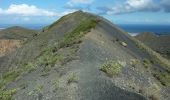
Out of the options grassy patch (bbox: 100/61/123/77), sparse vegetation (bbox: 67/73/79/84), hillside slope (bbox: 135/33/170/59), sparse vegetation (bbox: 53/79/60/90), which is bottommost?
hillside slope (bbox: 135/33/170/59)

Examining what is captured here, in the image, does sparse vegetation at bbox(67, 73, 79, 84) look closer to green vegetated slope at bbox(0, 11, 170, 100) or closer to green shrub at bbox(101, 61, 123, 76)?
green vegetated slope at bbox(0, 11, 170, 100)

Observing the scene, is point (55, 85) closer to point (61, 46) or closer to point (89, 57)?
point (89, 57)

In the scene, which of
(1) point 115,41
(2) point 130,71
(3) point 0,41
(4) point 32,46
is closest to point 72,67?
(2) point 130,71

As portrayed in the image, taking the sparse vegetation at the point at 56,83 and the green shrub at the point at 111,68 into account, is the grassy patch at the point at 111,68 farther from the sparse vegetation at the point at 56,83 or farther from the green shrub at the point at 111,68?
the sparse vegetation at the point at 56,83

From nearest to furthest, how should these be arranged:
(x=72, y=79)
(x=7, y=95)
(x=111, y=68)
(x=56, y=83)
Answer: (x=72, y=79)
(x=56, y=83)
(x=7, y=95)
(x=111, y=68)

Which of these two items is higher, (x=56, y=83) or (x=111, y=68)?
(x=111, y=68)

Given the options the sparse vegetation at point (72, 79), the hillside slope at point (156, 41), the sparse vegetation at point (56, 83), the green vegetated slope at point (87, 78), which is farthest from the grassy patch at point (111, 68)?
the hillside slope at point (156, 41)

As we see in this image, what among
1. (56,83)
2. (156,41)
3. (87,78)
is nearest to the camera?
(87,78)

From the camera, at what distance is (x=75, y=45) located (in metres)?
32.3

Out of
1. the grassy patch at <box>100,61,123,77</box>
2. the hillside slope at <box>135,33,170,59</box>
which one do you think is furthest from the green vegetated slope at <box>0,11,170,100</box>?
the hillside slope at <box>135,33,170,59</box>

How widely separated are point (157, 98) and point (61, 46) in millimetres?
12788

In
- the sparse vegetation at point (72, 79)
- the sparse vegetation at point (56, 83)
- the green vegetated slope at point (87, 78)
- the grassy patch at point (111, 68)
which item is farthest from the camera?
the grassy patch at point (111, 68)

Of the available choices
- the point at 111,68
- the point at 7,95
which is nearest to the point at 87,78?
the point at 111,68

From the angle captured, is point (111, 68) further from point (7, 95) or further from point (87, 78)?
point (7, 95)
